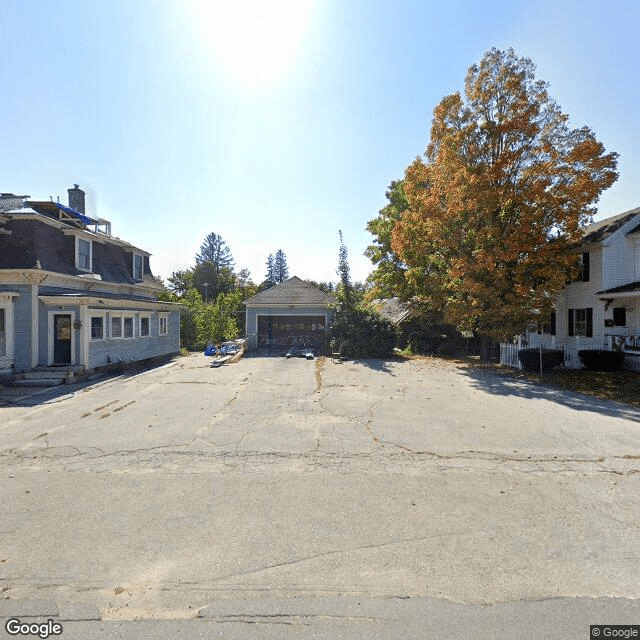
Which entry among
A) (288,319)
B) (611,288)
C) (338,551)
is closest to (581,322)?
(611,288)

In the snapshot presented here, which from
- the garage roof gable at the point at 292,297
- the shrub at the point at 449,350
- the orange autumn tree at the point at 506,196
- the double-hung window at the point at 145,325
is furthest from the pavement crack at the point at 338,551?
the garage roof gable at the point at 292,297

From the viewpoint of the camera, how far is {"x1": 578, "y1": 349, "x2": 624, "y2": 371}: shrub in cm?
1603

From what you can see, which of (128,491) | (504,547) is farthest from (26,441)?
(504,547)

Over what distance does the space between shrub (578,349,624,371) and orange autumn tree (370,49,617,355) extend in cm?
290

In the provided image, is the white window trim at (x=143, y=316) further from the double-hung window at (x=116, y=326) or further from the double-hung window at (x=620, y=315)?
the double-hung window at (x=620, y=315)

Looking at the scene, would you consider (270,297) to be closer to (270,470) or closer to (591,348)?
(591,348)

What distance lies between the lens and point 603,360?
634 inches

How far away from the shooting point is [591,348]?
1803cm

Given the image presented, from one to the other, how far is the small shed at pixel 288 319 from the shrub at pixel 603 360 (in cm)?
1524

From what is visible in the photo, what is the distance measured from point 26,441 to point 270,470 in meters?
5.44

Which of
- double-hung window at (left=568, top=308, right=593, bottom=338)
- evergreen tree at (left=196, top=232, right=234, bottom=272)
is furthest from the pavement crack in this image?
evergreen tree at (left=196, top=232, right=234, bottom=272)

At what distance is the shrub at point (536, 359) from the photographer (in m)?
16.6

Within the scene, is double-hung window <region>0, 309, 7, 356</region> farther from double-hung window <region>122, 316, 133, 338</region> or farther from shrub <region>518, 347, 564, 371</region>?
shrub <region>518, 347, 564, 371</region>

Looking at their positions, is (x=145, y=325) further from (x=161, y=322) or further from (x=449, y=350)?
(x=449, y=350)
